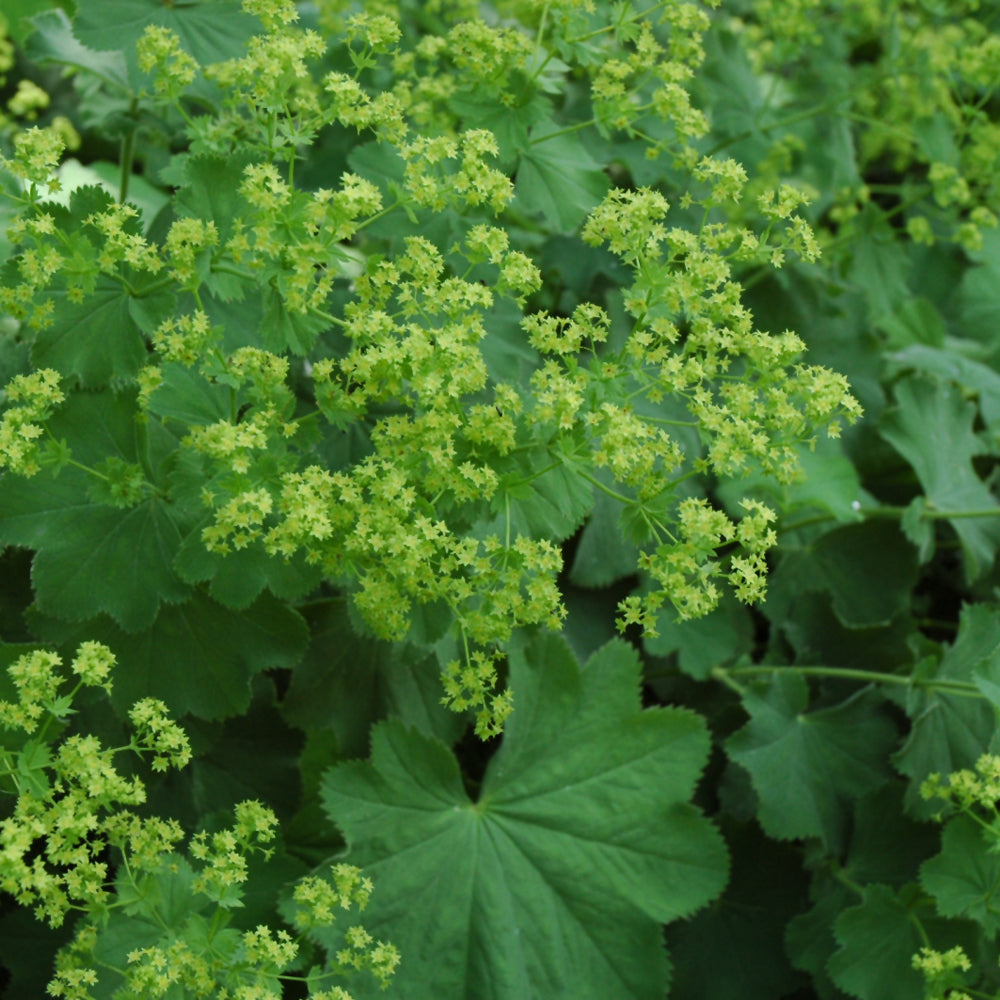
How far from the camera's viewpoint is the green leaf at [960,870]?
1.67 metres

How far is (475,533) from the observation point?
1.46 meters

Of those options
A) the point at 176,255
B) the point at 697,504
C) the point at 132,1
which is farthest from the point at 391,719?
the point at 132,1

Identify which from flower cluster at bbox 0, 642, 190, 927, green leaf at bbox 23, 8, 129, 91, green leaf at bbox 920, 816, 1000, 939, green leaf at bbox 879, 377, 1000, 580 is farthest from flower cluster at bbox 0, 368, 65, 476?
green leaf at bbox 879, 377, 1000, 580

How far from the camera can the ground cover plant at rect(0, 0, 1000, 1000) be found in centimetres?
125

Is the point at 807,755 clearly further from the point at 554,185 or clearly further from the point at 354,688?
the point at 554,185

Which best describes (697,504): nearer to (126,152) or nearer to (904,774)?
(904,774)

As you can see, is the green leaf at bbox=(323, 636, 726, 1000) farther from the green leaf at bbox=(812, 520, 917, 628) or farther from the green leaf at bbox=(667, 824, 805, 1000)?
the green leaf at bbox=(812, 520, 917, 628)

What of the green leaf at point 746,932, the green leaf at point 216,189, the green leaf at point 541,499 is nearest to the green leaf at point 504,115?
the green leaf at point 216,189

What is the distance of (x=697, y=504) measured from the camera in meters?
1.29

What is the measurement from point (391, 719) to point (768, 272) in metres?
1.43

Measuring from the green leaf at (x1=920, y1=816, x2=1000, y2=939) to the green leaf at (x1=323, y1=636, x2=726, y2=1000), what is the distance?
330 millimetres

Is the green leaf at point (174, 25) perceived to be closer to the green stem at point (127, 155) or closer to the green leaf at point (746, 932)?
the green stem at point (127, 155)

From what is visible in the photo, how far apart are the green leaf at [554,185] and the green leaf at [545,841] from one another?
698 millimetres

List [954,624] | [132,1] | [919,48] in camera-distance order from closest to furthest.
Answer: [132,1] < [954,624] < [919,48]
